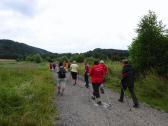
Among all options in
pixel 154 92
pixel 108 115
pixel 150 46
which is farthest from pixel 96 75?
pixel 150 46

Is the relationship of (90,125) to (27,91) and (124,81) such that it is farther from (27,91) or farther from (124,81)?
(27,91)

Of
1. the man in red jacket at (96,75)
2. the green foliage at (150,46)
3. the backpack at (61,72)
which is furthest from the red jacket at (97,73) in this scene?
the green foliage at (150,46)

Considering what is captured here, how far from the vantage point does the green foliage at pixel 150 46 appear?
35534 millimetres

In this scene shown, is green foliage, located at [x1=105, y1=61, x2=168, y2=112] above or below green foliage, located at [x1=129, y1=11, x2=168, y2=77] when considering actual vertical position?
below

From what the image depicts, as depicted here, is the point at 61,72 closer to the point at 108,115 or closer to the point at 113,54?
the point at 108,115

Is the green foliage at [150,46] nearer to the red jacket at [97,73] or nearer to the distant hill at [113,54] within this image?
the red jacket at [97,73]

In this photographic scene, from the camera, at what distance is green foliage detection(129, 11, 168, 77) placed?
117 ft

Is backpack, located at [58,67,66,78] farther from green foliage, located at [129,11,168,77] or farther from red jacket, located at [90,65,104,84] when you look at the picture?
green foliage, located at [129,11,168,77]

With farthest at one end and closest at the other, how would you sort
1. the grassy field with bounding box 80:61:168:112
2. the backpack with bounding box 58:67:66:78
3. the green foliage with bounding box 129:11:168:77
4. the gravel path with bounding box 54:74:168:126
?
the green foliage with bounding box 129:11:168:77, the backpack with bounding box 58:67:66:78, the grassy field with bounding box 80:61:168:112, the gravel path with bounding box 54:74:168:126

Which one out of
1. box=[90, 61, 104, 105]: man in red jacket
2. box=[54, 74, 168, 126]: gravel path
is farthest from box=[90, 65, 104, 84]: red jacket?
box=[54, 74, 168, 126]: gravel path

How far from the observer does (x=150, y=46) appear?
118 ft

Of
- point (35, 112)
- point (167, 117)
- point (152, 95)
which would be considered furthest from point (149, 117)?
point (152, 95)

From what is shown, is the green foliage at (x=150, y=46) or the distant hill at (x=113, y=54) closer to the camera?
the green foliage at (x=150, y=46)

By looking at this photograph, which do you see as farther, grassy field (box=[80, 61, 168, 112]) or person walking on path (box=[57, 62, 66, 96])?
person walking on path (box=[57, 62, 66, 96])
